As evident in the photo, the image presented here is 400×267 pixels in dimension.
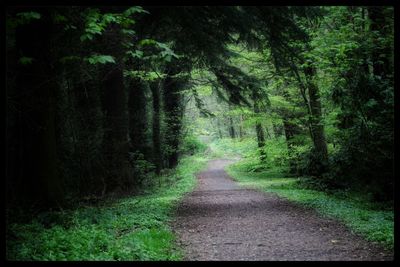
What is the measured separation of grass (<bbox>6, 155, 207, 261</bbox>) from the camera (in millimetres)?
6887

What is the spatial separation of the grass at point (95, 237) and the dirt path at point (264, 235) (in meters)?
0.53

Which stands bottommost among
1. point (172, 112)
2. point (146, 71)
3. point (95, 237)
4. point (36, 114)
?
point (95, 237)

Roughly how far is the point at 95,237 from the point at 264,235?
3.66 meters

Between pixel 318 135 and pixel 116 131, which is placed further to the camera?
pixel 318 135

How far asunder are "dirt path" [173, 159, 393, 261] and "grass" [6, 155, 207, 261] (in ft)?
1.74

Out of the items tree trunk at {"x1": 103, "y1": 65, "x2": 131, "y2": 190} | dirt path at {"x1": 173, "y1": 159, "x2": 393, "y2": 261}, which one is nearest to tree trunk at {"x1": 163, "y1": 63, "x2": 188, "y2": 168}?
tree trunk at {"x1": 103, "y1": 65, "x2": 131, "y2": 190}

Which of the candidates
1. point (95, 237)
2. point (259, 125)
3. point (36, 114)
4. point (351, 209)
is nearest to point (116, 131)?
point (36, 114)

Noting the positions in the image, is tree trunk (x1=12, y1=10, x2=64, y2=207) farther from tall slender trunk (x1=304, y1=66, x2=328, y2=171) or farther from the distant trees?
tall slender trunk (x1=304, y1=66, x2=328, y2=171)

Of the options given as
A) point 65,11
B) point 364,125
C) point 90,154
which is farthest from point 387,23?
point 90,154

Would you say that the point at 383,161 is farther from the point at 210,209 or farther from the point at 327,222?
the point at 210,209

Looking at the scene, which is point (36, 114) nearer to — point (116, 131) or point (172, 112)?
point (116, 131)

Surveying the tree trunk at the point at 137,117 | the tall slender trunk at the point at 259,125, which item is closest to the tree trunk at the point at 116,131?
the tree trunk at the point at 137,117

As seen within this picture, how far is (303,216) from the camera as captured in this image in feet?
36.1

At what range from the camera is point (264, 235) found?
895 cm
